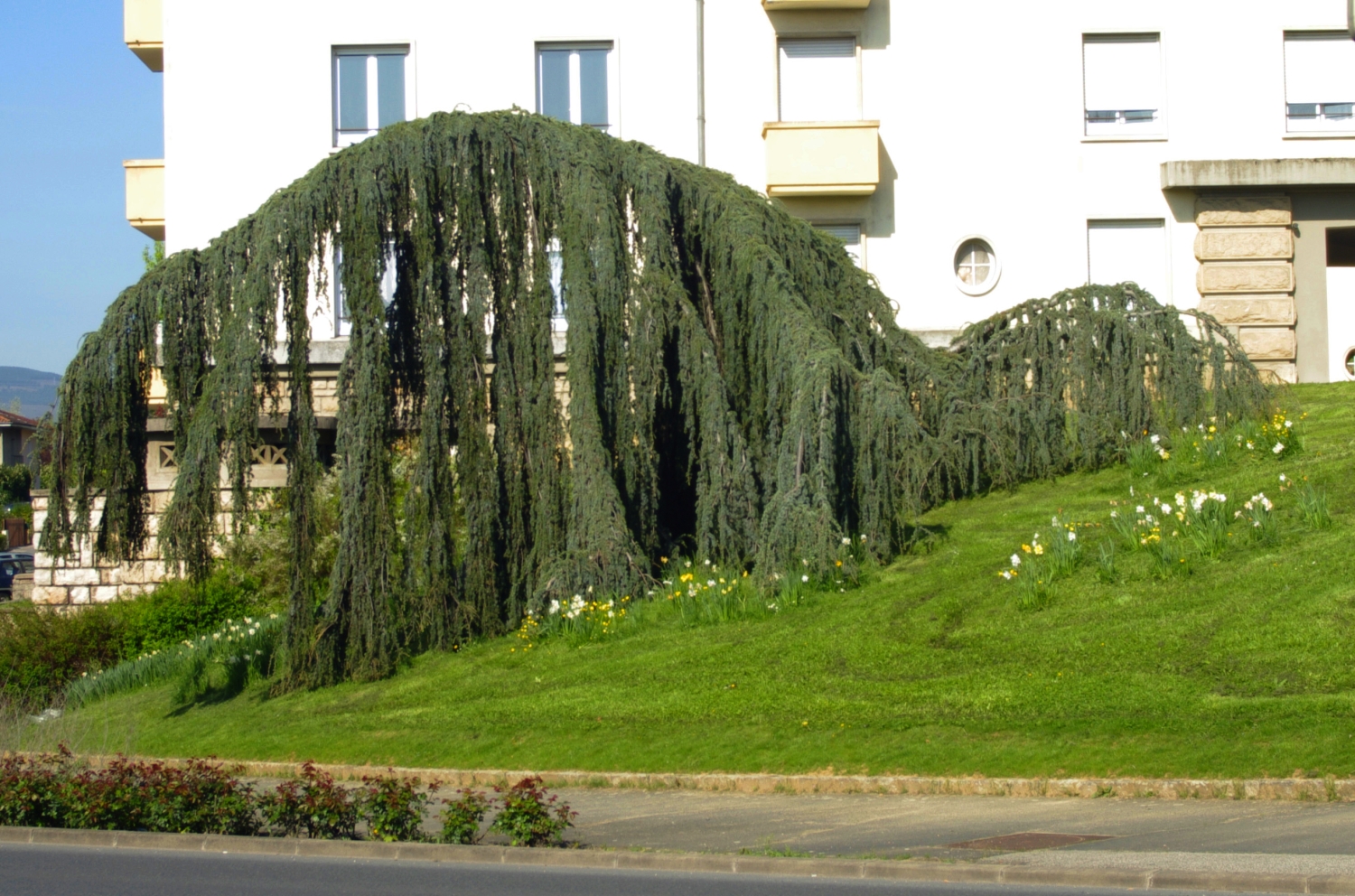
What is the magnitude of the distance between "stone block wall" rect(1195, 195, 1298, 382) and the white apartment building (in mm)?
339

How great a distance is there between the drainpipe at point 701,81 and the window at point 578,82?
4.67 ft

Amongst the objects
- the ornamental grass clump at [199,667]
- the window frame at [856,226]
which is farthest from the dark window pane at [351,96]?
the ornamental grass clump at [199,667]

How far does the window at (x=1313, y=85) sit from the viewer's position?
2416 cm

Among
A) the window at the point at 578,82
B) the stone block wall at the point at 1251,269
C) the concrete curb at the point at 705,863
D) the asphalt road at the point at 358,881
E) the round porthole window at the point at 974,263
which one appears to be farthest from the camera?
the window at the point at 578,82

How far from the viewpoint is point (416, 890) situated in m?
7.86

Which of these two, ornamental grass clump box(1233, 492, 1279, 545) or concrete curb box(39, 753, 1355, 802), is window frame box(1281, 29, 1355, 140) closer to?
ornamental grass clump box(1233, 492, 1279, 545)

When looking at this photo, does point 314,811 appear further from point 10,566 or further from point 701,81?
point 10,566

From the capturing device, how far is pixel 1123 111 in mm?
24172

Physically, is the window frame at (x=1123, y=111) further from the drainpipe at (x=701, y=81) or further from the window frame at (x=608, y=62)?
the window frame at (x=608, y=62)

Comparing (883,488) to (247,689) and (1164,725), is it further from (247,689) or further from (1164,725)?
(247,689)

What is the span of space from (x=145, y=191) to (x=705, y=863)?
20326mm

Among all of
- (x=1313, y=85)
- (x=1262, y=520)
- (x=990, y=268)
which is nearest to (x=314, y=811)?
(x=1262, y=520)

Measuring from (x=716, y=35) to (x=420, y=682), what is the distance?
13.7 m

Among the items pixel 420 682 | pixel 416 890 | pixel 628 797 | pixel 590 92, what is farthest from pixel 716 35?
pixel 416 890
